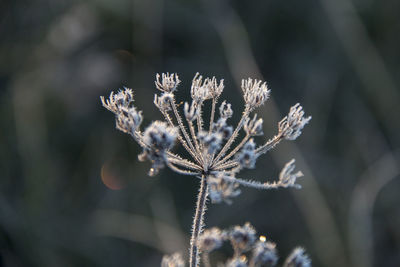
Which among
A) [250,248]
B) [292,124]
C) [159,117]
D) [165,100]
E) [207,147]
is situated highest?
[159,117]

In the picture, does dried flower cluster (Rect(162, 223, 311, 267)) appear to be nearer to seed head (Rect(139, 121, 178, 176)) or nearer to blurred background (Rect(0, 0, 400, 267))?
seed head (Rect(139, 121, 178, 176))

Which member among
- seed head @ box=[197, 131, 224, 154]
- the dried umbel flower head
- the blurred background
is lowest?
the dried umbel flower head

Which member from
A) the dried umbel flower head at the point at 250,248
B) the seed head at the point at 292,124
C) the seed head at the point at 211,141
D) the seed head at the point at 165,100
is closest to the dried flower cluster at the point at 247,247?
the dried umbel flower head at the point at 250,248

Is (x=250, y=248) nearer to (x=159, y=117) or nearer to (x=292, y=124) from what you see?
(x=292, y=124)

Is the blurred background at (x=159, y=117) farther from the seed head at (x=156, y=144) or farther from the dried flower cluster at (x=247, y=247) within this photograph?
the seed head at (x=156, y=144)

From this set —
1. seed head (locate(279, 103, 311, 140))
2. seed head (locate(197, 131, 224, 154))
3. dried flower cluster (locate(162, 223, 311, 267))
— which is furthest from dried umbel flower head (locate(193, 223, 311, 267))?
seed head (locate(279, 103, 311, 140))

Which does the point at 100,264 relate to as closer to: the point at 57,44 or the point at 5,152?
the point at 5,152

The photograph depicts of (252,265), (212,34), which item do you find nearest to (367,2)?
(212,34)

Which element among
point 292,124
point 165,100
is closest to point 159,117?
point 165,100

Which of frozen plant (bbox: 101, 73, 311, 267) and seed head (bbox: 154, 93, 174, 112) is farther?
seed head (bbox: 154, 93, 174, 112)

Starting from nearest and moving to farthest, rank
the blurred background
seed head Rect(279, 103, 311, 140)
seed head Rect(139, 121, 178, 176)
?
seed head Rect(139, 121, 178, 176), seed head Rect(279, 103, 311, 140), the blurred background
